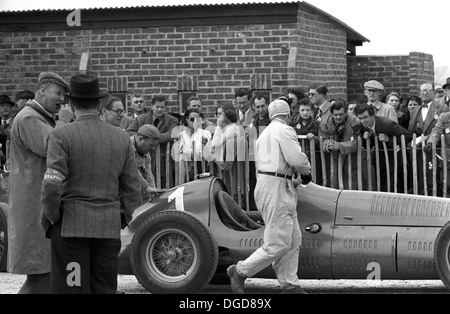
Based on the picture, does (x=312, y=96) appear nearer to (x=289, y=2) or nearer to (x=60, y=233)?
(x=289, y=2)

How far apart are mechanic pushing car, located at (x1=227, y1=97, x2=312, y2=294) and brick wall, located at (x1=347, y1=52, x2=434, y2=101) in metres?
11.1

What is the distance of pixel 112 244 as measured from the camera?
805 centimetres

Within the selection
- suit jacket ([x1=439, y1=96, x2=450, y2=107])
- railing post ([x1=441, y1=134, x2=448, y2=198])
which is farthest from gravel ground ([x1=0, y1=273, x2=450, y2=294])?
suit jacket ([x1=439, y1=96, x2=450, y2=107])

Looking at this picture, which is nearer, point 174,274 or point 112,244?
point 112,244

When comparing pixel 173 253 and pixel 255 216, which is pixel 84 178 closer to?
pixel 173 253

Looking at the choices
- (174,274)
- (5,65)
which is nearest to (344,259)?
(174,274)

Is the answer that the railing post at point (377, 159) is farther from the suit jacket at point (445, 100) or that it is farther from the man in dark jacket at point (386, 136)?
the suit jacket at point (445, 100)

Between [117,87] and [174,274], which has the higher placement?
[117,87]

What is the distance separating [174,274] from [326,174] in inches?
159

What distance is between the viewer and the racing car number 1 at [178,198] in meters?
11.5

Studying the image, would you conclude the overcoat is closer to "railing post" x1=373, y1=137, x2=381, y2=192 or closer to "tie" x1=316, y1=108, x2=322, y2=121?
"railing post" x1=373, y1=137, x2=381, y2=192

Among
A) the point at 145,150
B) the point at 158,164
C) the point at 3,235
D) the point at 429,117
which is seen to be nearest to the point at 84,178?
the point at 145,150

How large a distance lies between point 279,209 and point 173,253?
106 cm

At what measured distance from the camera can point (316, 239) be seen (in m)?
11.2
